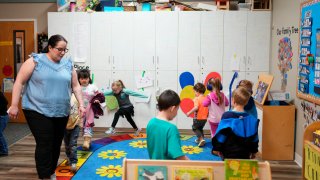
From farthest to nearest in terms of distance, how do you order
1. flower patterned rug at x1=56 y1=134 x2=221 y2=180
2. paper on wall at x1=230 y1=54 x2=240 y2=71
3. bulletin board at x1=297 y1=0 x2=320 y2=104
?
1. paper on wall at x1=230 y1=54 x2=240 y2=71
2. flower patterned rug at x1=56 y1=134 x2=221 y2=180
3. bulletin board at x1=297 y1=0 x2=320 y2=104

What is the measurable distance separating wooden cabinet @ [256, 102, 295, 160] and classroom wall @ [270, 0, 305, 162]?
0.08 metres

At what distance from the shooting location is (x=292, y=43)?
192 inches

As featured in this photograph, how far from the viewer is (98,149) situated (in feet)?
16.6

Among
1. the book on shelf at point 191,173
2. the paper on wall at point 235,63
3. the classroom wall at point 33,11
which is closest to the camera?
the book on shelf at point 191,173

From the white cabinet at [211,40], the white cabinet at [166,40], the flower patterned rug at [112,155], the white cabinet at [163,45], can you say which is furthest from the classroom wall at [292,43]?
the white cabinet at [166,40]

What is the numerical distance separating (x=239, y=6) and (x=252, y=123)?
11.9 feet

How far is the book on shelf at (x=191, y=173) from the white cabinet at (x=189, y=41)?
163 inches

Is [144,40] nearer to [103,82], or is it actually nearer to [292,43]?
[103,82]

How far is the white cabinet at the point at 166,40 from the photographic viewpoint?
20.3 feet

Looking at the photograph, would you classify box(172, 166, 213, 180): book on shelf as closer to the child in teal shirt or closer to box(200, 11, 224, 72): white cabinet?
the child in teal shirt

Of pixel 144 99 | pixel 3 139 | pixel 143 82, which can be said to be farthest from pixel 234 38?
pixel 3 139

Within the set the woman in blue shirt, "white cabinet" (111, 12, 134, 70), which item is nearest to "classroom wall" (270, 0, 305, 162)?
"white cabinet" (111, 12, 134, 70)

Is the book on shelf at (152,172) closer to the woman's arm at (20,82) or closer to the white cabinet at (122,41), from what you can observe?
the woman's arm at (20,82)

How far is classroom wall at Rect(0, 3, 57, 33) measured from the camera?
692 cm
